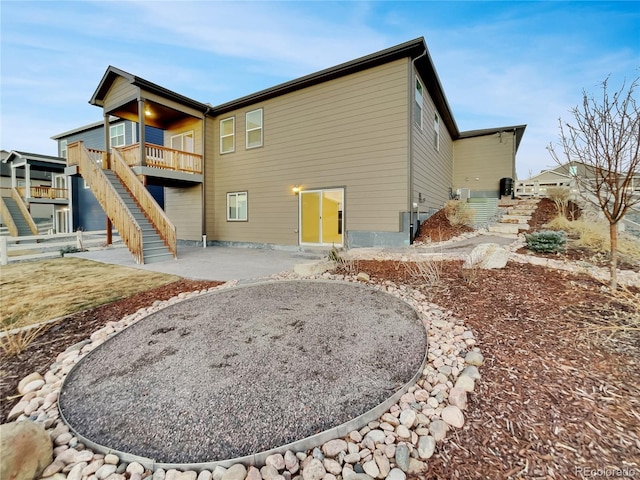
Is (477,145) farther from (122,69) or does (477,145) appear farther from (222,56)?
(122,69)

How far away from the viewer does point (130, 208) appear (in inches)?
341

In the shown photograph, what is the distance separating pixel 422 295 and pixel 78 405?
12.4 ft

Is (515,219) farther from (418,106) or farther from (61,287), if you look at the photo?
(61,287)

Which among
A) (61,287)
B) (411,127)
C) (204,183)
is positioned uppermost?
(411,127)

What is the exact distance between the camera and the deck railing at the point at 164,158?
391 inches

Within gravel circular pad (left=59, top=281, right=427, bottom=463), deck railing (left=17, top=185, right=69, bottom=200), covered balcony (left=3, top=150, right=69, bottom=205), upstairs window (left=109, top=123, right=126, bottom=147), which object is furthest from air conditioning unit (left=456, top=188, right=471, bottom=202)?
deck railing (left=17, top=185, right=69, bottom=200)

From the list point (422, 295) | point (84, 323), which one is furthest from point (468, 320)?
point (84, 323)

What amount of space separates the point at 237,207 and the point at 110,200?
13.4 feet

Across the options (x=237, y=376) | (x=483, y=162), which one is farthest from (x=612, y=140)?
(x=483, y=162)

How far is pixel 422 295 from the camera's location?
386 cm

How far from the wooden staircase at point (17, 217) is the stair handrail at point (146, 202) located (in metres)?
12.4

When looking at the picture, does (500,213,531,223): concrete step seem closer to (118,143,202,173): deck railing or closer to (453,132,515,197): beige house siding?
(453,132,515,197): beige house siding

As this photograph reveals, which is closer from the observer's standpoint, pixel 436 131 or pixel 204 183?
pixel 436 131

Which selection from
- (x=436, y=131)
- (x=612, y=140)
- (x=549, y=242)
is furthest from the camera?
(x=436, y=131)
